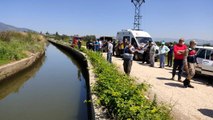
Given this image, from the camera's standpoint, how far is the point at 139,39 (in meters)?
23.3

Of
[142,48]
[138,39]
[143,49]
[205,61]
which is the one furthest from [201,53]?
[138,39]

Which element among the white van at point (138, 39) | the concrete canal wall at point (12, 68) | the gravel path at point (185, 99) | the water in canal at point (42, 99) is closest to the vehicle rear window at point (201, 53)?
the gravel path at point (185, 99)

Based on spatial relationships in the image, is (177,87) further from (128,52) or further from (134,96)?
(134,96)

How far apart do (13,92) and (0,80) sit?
120cm

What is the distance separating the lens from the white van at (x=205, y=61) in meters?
13.2

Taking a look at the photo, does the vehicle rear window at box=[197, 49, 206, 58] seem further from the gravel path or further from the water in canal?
the water in canal

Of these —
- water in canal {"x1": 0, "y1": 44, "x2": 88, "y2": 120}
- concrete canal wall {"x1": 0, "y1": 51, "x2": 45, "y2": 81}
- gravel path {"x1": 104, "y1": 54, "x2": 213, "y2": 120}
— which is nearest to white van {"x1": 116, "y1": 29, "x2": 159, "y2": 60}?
water in canal {"x1": 0, "y1": 44, "x2": 88, "y2": 120}

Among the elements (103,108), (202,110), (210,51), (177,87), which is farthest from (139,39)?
(103,108)

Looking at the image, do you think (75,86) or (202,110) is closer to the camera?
(202,110)

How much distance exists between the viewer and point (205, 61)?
1358cm

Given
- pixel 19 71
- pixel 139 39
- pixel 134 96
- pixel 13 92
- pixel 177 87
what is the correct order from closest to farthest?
pixel 134 96 → pixel 177 87 → pixel 13 92 → pixel 19 71 → pixel 139 39

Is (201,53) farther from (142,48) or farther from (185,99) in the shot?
(142,48)

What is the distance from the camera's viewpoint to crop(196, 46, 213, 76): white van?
13234 mm

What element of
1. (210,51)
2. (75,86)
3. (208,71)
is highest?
(210,51)
